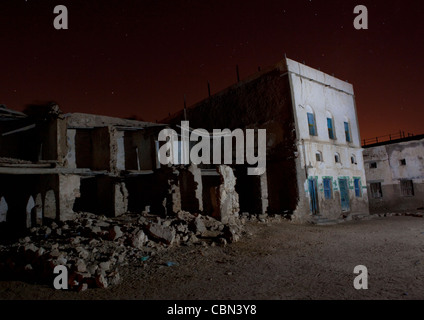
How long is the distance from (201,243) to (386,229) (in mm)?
9015

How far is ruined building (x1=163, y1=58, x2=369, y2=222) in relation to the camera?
16703 millimetres

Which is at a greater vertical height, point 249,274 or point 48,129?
point 48,129

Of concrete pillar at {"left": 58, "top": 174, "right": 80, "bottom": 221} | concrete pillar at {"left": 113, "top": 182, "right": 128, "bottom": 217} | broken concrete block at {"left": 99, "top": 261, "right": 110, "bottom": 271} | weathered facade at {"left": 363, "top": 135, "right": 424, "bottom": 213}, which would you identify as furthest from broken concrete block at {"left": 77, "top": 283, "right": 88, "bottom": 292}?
weathered facade at {"left": 363, "top": 135, "right": 424, "bottom": 213}

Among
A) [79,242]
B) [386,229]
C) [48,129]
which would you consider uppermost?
[48,129]

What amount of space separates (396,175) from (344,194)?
8714 mm

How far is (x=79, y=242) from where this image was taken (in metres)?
8.84

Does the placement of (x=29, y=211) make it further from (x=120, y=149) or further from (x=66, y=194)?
(x=120, y=149)

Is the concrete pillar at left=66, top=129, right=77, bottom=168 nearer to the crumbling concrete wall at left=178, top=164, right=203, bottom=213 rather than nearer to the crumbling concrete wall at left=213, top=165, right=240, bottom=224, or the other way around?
the crumbling concrete wall at left=178, top=164, right=203, bottom=213

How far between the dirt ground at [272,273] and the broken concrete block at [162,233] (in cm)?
41

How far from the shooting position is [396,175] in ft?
80.3

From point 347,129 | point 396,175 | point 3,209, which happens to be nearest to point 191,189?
point 3,209

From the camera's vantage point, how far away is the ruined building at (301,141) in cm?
1670
